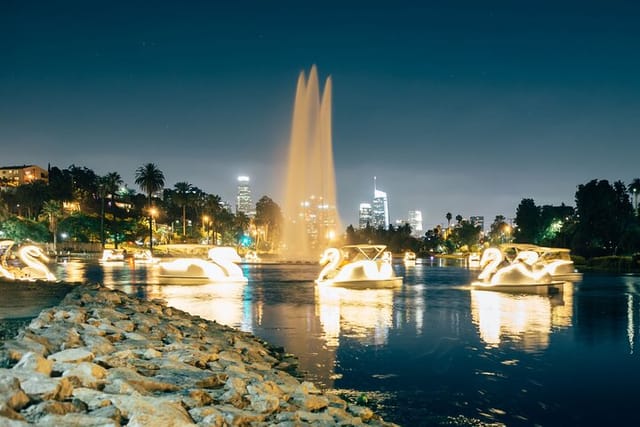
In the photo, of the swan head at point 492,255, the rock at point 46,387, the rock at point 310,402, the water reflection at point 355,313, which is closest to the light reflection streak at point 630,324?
the water reflection at point 355,313

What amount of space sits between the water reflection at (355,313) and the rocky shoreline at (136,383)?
22.1 feet

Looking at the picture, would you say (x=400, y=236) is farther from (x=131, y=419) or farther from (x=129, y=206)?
(x=131, y=419)

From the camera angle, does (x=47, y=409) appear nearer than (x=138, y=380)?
Yes

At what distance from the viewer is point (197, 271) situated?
152ft

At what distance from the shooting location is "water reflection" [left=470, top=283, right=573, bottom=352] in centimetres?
2040

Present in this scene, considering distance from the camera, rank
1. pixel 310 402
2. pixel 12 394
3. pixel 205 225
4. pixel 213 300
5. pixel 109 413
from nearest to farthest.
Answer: pixel 12 394
pixel 109 413
pixel 310 402
pixel 213 300
pixel 205 225

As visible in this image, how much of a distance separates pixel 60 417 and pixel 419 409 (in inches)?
308

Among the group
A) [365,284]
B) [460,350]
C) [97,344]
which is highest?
[97,344]

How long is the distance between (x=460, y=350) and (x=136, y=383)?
12904 millimetres

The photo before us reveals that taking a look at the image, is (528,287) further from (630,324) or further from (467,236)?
(467,236)

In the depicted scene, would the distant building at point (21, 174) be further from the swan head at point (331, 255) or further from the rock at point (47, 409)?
the rock at point (47, 409)

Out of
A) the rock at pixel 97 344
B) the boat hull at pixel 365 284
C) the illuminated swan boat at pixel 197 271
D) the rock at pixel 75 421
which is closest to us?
the rock at pixel 75 421

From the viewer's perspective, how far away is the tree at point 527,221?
14825 centimetres

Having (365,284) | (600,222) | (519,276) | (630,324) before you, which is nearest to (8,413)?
(630,324)
